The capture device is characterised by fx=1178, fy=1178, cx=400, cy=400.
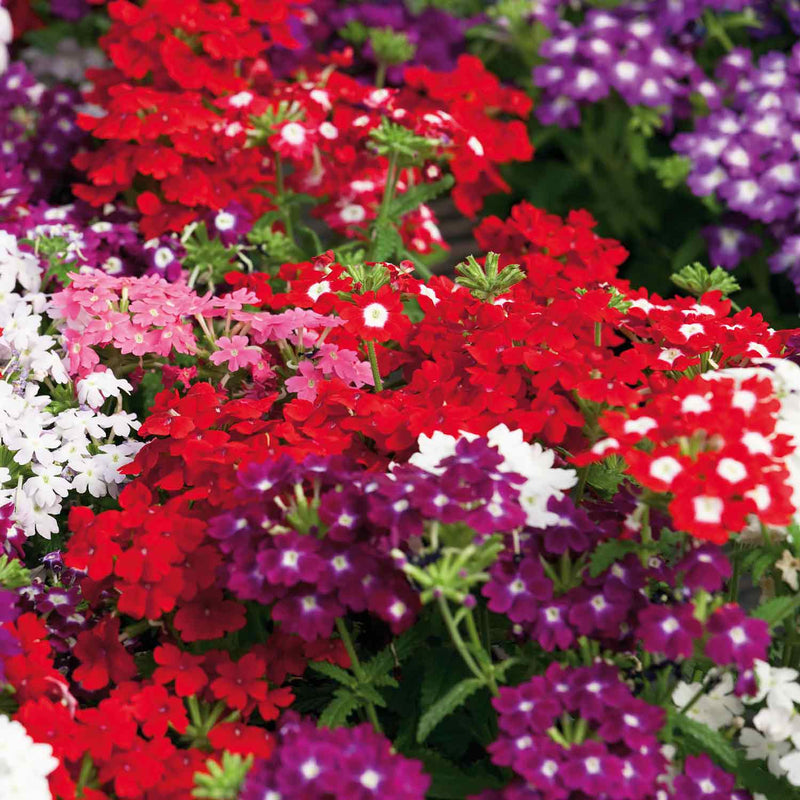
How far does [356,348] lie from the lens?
189 cm

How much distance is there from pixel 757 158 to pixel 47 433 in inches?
71.7

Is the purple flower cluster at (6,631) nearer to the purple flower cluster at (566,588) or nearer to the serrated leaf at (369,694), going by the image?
the serrated leaf at (369,694)

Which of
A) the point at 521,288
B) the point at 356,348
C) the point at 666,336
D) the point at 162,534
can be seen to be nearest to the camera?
the point at 162,534

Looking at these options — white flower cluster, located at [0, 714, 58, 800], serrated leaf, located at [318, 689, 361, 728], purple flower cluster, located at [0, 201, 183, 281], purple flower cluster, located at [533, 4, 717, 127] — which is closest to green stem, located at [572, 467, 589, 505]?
serrated leaf, located at [318, 689, 361, 728]

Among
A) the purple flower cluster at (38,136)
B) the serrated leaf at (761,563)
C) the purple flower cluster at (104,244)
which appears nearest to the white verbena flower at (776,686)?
the serrated leaf at (761,563)

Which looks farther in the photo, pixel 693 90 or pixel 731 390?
pixel 693 90

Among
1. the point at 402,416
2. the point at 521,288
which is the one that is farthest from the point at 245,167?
the point at 402,416

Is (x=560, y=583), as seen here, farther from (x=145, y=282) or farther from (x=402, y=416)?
(x=145, y=282)

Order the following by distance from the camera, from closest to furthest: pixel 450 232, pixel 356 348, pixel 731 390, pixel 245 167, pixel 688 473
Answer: pixel 688 473, pixel 731 390, pixel 356 348, pixel 245 167, pixel 450 232

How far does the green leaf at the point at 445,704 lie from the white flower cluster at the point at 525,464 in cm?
21

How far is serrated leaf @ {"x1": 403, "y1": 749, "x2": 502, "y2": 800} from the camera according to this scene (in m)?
1.47

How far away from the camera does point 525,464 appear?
155 centimetres

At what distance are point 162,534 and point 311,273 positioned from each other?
56 cm

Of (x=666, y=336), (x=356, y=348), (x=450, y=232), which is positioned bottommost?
(x=450, y=232)
